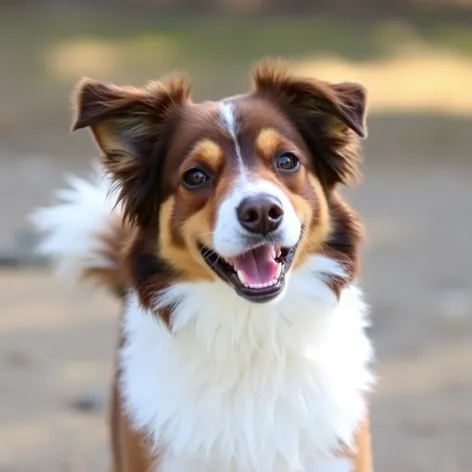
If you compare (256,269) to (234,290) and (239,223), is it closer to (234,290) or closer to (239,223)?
(234,290)

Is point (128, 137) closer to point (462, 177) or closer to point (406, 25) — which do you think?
point (462, 177)

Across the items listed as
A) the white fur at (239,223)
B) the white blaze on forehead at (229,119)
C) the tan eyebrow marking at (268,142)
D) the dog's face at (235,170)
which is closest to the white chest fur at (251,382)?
the dog's face at (235,170)

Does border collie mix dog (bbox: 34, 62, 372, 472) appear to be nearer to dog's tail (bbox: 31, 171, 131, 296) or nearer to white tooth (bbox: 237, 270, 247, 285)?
white tooth (bbox: 237, 270, 247, 285)

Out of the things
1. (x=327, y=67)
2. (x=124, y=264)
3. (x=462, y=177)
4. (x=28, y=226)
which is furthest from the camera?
(x=327, y=67)

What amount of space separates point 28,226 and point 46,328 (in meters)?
1.83

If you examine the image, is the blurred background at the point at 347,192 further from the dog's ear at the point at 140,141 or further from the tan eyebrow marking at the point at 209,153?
the tan eyebrow marking at the point at 209,153

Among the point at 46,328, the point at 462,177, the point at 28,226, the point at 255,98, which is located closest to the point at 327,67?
the point at 462,177

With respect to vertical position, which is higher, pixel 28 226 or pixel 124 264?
pixel 124 264

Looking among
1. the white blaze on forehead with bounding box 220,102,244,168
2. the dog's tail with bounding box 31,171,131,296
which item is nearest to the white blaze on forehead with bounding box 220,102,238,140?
the white blaze on forehead with bounding box 220,102,244,168

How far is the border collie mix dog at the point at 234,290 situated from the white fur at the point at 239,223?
0.39 ft

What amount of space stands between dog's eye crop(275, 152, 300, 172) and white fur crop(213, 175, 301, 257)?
0.20 metres

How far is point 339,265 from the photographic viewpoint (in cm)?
368

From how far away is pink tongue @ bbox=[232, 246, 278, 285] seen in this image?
11.3ft

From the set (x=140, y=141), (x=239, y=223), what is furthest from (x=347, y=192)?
(x=239, y=223)
